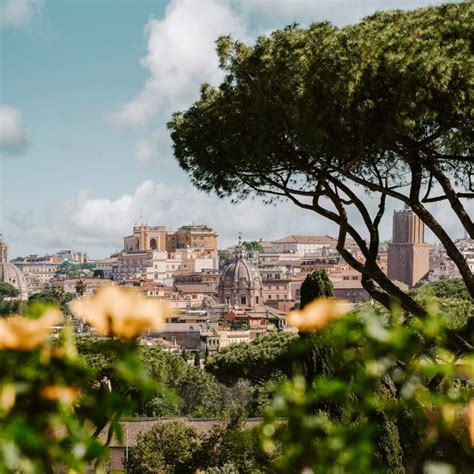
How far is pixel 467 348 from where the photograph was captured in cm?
529

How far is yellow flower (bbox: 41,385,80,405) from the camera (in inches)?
43.5

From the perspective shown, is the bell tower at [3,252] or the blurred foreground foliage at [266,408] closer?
the blurred foreground foliage at [266,408]

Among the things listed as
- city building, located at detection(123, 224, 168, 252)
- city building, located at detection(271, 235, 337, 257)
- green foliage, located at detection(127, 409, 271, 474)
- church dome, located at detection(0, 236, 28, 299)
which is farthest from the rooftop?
green foliage, located at detection(127, 409, 271, 474)

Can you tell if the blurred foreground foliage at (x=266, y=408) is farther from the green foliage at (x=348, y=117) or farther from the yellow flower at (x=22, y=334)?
the green foliage at (x=348, y=117)

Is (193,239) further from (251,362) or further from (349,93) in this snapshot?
(349,93)

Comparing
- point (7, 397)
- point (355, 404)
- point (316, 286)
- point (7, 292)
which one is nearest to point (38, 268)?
point (7, 292)

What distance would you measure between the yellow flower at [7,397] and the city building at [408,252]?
86.5 meters

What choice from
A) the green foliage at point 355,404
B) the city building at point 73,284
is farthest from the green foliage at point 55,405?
the city building at point 73,284

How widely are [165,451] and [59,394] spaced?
11.9m

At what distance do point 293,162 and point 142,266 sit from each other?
311 ft

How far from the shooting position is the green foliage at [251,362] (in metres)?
11.7

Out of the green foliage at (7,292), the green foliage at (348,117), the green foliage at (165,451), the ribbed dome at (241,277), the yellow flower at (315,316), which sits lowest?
the green foliage at (7,292)

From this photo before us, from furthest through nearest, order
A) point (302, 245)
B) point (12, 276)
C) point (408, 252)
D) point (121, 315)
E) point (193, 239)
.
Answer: point (302, 245) < point (193, 239) < point (12, 276) < point (408, 252) < point (121, 315)

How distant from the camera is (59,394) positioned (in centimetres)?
111
